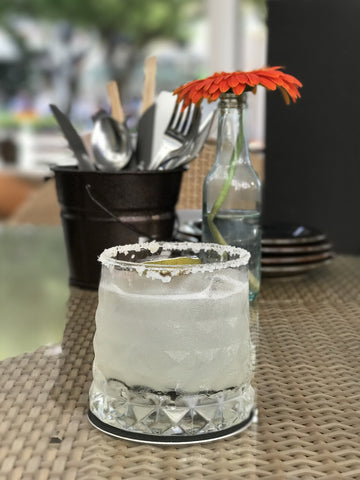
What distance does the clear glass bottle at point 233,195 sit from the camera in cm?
78

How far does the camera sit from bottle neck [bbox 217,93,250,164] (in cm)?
78

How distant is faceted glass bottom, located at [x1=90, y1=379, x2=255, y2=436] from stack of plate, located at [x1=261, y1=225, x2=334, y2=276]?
450mm

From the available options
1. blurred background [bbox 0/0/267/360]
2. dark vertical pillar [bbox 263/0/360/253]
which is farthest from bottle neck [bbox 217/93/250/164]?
blurred background [bbox 0/0/267/360]

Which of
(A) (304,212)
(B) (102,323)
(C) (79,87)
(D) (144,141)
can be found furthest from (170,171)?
(C) (79,87)

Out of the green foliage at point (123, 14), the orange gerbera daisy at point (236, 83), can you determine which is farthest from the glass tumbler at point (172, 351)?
the green foliage at point (123, 14)

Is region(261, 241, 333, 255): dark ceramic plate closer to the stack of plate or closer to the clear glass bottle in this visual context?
the stack of plate

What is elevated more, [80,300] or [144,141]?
[144,141]

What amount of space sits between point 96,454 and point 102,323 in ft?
0.28

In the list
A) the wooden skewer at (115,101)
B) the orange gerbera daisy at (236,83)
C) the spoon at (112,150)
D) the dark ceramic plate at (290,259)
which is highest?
the orange gerbera daisy at (236,83)

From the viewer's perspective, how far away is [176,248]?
20.5 inches

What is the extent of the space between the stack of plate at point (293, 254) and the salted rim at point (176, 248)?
384 mm

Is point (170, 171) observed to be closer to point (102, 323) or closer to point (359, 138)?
point (102, 323)

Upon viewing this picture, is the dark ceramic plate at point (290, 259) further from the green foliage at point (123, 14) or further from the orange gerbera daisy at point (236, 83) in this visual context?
the green foliage at point (123, 14)

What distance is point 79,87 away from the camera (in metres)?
6.68
